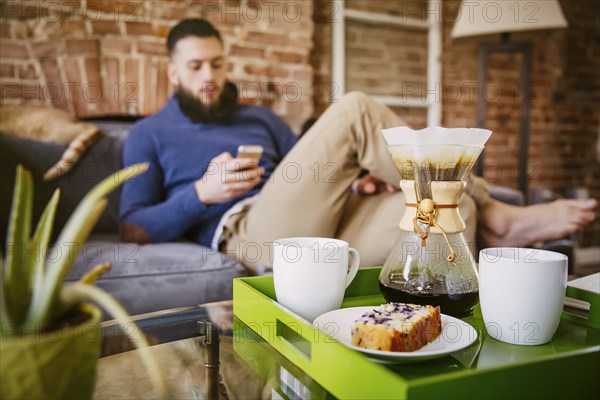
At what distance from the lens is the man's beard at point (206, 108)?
1965mm

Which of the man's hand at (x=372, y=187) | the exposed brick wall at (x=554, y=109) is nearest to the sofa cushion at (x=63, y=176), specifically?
the man's hand at (x=372, y=187)

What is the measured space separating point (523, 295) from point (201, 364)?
0.40m

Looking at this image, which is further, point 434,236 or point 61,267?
point 434,236

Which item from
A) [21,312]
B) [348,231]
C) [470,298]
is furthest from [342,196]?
[21,312]

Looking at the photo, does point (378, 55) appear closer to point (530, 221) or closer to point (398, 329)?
point (530, 221)

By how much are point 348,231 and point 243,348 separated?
2.52 feet

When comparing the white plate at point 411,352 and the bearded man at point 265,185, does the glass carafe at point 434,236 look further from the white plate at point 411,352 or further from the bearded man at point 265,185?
the bearded man at point 265,185

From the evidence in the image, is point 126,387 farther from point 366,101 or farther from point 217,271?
point 366,101

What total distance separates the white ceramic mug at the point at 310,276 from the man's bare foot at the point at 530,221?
0.93 meters

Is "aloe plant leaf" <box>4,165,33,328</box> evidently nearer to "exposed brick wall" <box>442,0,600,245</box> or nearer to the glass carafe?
the glass carafe

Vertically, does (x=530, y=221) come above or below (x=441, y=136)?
below

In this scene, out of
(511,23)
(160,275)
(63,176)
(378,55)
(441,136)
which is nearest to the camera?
(441,136)

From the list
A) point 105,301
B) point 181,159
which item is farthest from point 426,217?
point 181,159

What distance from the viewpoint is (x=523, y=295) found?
603 mm
